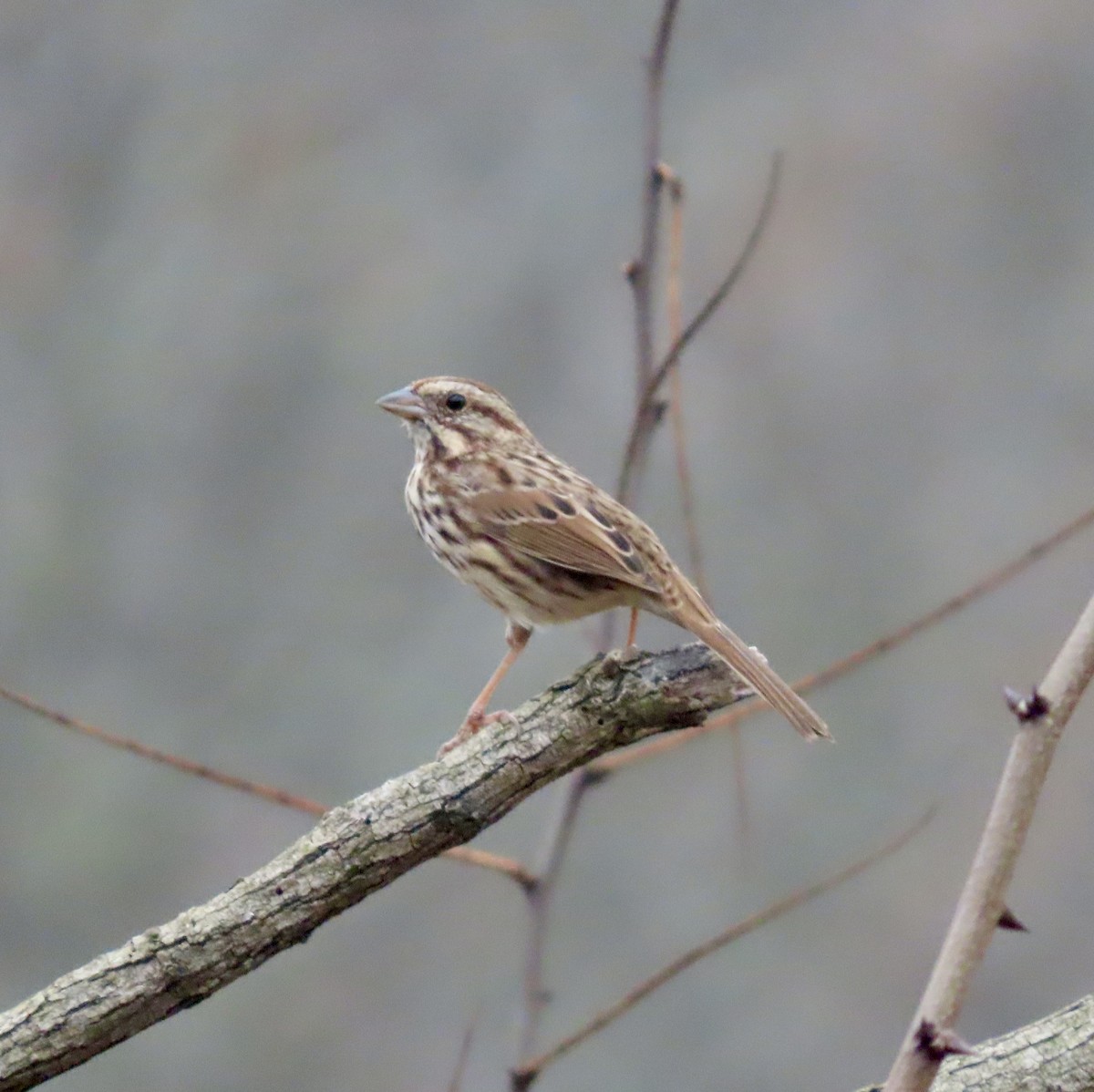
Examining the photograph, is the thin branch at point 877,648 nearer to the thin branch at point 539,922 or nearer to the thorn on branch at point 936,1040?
the thin branch at point 539,922

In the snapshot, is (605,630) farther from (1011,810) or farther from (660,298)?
(1011,810)

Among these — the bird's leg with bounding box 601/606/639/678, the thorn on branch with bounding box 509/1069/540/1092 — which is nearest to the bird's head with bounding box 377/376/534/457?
the bird's leg with bounding box 601/606/639/678

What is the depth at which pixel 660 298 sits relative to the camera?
4.45 m

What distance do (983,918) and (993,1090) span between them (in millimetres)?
1579

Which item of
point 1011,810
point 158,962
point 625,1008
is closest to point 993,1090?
point 625,1008

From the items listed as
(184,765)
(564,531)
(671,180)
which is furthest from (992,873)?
(564,531)

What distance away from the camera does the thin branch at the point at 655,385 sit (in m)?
3.25

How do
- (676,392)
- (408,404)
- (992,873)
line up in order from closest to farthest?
(992,873) < (676,392) < (408,404)

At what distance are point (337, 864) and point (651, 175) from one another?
1533 mm

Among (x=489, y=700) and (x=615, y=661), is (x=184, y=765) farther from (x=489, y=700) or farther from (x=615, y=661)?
(x=615, y=661)

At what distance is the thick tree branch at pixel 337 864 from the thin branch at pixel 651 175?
0.86m

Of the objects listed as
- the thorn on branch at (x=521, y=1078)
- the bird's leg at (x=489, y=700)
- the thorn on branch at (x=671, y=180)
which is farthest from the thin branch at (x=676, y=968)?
the thorn on branch at (x=671, y=180)

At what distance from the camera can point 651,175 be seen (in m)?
3.15

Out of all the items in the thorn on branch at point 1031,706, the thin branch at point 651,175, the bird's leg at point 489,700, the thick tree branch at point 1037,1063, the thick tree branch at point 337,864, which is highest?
the thin branch at point 651,175
